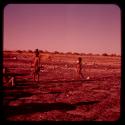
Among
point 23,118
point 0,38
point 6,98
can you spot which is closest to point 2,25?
point 0,38

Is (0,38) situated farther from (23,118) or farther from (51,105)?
(51,105)

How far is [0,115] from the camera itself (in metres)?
3.73

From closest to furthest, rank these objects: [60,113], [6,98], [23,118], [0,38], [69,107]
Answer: [0,38] → [23,118] → [60,113] → [69,107] → [6,98]

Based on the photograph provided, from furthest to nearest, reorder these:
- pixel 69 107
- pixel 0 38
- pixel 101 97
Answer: pixel 101 97 < pixel 69 107 < pixel 0 38

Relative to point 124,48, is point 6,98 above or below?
below

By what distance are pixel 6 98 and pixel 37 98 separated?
3.70ft

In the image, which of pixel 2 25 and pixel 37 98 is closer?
pixel 2 25

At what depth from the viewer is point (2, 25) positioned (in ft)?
12.0

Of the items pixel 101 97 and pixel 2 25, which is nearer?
pixel 2 25

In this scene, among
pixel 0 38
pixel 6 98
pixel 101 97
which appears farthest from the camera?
pixel 101 97
